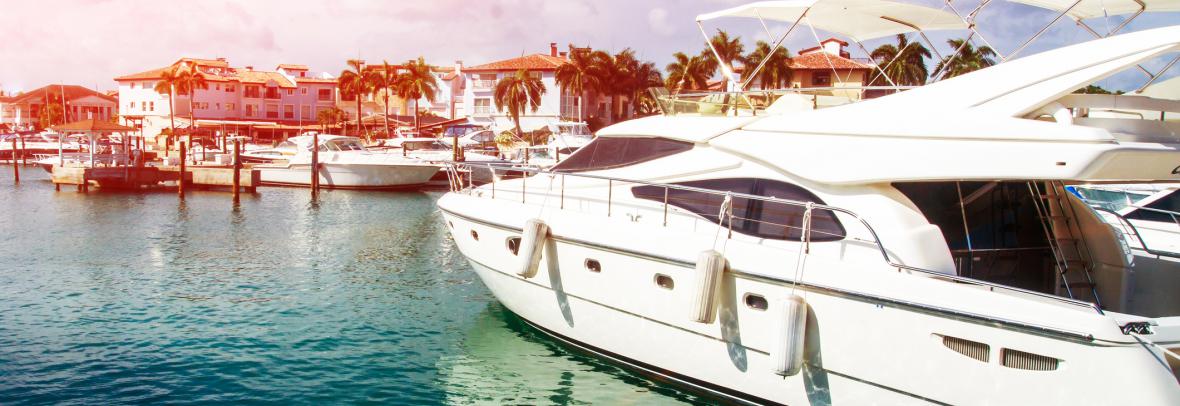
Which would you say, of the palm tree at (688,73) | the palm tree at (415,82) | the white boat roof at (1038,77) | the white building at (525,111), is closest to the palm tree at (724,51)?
the palm tree at (688,73)

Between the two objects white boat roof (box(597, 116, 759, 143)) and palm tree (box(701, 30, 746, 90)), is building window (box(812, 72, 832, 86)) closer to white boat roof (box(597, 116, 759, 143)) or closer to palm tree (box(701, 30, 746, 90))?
palm tree (box(701, 30, 746, 90))

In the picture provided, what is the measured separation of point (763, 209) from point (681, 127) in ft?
6.11

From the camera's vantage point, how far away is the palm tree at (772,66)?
5575 centimetres

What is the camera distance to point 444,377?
10289 mm

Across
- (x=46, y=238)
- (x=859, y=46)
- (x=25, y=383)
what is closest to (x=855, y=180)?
(x=859, y=46)

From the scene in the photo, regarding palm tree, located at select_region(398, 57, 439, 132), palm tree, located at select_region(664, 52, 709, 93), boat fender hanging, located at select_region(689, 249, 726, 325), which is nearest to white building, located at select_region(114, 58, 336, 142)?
palm tree, located at select_region(398, 57, 439, 132)

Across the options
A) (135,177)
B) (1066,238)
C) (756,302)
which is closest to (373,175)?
(135,177)

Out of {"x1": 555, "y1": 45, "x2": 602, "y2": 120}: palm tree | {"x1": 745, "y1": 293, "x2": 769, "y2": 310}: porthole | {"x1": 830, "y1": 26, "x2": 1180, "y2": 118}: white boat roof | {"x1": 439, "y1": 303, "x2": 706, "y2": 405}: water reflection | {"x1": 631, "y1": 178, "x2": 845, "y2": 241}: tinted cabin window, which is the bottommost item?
{"x1": 439, "y1": 303, "x2": 706, "y2": 405}: water reflection

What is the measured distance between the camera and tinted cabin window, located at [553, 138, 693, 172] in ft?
34.5

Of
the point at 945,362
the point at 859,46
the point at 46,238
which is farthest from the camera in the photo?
the point at 46,238

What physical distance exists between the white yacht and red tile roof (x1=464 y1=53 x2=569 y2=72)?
56961mm

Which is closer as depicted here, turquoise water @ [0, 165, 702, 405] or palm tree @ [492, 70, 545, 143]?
turquoise water @ [0, 165, 702, 405]

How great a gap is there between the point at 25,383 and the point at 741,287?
7.97 metres

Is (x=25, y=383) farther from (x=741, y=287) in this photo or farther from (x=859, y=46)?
(x=859, y=46)
